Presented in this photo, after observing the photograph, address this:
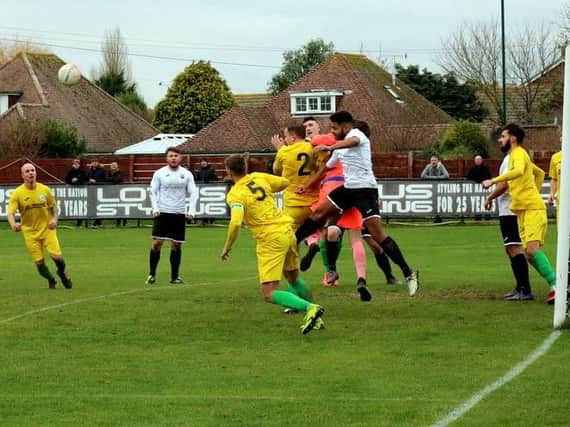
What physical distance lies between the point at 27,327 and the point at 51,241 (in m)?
4.89

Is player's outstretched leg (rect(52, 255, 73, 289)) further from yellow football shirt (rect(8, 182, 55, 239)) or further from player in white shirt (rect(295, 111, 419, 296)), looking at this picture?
player in white shirt (rect(295, 111, 419, 296))

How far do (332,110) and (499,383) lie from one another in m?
64.2

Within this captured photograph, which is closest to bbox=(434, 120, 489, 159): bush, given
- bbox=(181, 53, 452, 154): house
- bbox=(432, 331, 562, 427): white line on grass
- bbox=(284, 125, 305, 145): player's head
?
bbox=(181, 53, 452, 154): house

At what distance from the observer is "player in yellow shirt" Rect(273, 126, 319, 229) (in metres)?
15.7

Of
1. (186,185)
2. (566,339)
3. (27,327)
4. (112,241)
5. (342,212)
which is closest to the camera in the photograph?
(566,339)

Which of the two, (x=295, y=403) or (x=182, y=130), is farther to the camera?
(x=182, y=130)

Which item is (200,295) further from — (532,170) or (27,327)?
(532,170)

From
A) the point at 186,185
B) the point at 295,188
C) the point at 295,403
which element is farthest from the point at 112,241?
the point at 295,403

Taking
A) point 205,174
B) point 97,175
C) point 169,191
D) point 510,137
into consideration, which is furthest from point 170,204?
point 97,175

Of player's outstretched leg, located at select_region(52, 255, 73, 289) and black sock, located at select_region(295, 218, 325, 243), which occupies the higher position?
black sock, located at select_region(295, 218, 325, 243)

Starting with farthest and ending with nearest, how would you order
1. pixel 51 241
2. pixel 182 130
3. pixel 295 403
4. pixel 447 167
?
pixel 182 130 → pixel 447 167 → pixel 51 241 → pixel 295 403

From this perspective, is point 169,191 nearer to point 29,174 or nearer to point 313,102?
point 29,174

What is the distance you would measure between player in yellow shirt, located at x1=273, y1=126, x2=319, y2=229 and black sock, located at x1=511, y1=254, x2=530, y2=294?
8.52 ft

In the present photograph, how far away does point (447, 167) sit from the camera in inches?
1649
